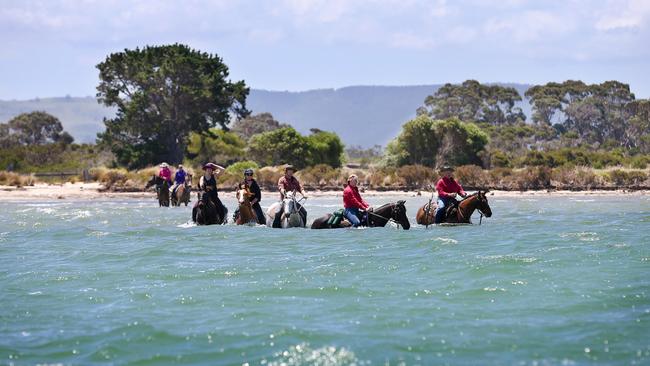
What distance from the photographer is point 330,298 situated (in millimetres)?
12500

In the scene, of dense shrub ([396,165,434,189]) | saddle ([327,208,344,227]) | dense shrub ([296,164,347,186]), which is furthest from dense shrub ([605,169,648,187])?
saddle ([327,208,344,227])

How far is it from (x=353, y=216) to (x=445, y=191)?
226 cm

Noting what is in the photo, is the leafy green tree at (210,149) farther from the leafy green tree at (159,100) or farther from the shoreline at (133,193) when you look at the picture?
the shoreline at (133,193)

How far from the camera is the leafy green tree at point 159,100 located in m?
60.0

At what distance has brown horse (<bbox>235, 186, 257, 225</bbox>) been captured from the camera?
23.4 meters

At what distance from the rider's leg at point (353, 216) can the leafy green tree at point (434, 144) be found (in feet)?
115

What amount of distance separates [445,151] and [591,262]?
138 feet

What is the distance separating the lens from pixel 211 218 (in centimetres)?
2400

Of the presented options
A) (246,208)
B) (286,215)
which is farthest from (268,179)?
(286,215)

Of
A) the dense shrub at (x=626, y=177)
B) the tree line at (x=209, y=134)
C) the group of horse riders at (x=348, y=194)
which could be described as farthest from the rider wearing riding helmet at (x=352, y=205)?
the tree line at (x=209, y=134)

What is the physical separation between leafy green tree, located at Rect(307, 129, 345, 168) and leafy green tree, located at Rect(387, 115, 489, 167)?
3540mm

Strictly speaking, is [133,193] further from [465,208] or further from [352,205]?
[465,208]

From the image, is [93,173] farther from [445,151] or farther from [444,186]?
[444,186]

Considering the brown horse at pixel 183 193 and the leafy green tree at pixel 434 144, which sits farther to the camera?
the leafy green tree at pixel 434 144
